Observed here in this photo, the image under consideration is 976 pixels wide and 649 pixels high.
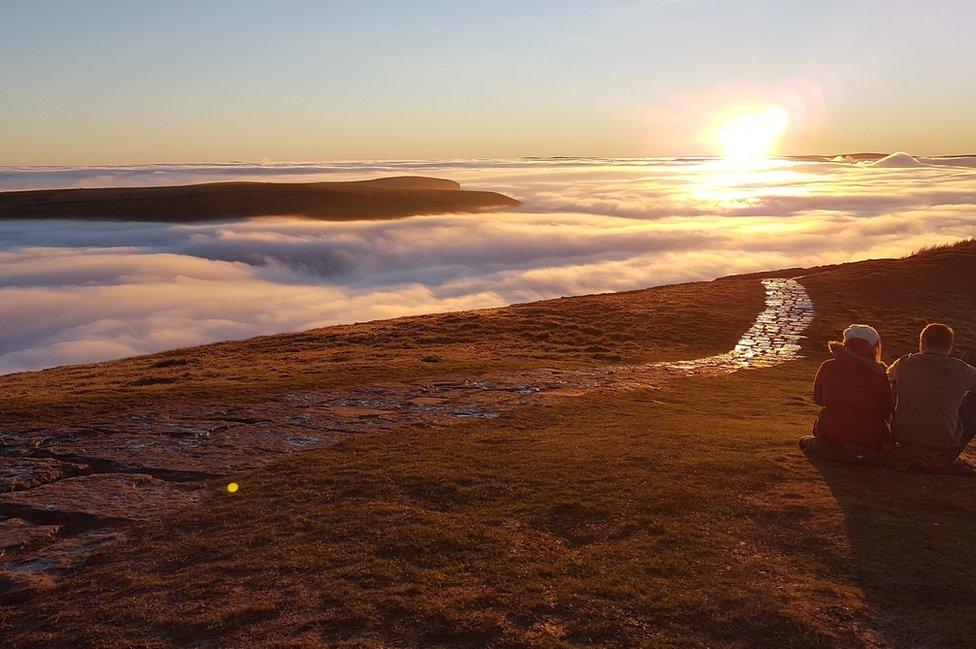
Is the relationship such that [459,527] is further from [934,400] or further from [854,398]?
[934,400]

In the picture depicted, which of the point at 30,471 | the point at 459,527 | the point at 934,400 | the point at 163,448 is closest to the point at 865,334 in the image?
the point at 934,400

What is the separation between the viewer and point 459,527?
8289 millimetres

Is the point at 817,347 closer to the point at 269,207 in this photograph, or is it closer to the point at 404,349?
the point at 404,349

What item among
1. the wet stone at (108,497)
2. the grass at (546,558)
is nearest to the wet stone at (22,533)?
the wet stone at (108,497)

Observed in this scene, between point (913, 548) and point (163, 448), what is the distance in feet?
32.6

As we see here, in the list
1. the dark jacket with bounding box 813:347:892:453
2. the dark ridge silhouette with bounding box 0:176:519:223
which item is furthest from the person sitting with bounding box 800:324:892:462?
the dark ridge silhouette with bounding box 0:176:519:223

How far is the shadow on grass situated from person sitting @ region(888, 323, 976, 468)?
358 mm

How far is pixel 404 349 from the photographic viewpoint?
99.2 ft

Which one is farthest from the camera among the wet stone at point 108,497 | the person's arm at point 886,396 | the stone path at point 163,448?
the person's arm at point 886,396

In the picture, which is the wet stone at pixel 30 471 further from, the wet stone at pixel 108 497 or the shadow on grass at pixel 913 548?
the shadow on grass at pixel 913 548

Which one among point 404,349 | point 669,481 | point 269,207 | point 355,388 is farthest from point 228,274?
point 669,481

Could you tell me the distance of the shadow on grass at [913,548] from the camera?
6136 mm

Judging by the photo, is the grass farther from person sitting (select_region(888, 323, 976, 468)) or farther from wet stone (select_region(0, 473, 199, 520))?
wet stone (select_region(0, 473, 199, 520))

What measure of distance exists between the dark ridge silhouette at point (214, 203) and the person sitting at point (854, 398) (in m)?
175
